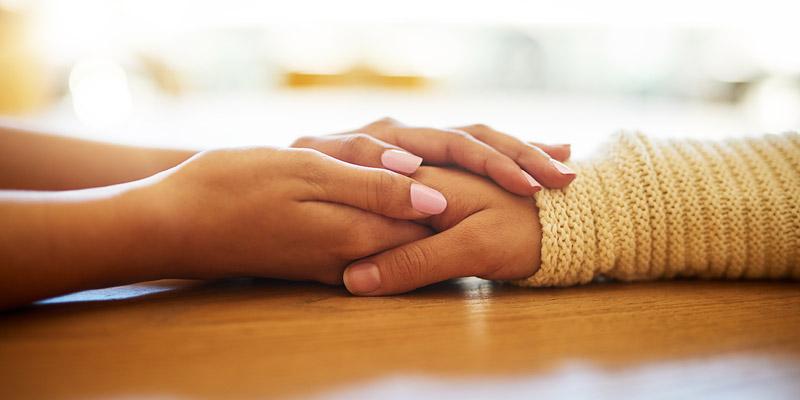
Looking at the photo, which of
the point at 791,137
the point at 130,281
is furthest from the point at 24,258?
the point at 791,137

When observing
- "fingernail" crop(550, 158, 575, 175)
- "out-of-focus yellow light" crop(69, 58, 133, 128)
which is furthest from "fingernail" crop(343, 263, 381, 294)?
"out-of-focus yellow light" crop(69, 58, 133, 128)

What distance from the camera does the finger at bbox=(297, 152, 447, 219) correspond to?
57 cm

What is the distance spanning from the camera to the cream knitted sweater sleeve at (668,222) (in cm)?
60

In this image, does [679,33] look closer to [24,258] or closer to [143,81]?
[143,81]

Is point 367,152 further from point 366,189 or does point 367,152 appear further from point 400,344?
point 400,344

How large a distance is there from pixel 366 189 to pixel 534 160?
201 millimetres

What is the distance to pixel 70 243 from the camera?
495 mm

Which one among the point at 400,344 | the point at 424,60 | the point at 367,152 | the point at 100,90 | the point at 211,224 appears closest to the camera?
the point at 400,344

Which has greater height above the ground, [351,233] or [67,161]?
[67,161]

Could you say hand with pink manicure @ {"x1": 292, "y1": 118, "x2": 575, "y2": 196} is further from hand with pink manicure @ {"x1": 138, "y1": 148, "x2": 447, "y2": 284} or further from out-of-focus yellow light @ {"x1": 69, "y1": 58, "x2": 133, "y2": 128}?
out-of-focus yellow light @ {"x1": 69, "y1": 58, "x2": 133, "y2": 128}

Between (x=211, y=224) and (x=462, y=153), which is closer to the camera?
(x=211, y=224)

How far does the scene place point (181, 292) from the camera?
1.90ft

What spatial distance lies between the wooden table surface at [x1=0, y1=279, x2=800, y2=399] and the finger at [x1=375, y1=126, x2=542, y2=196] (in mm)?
123

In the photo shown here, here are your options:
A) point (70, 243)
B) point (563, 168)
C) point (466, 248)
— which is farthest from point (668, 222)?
point (70, 243)
